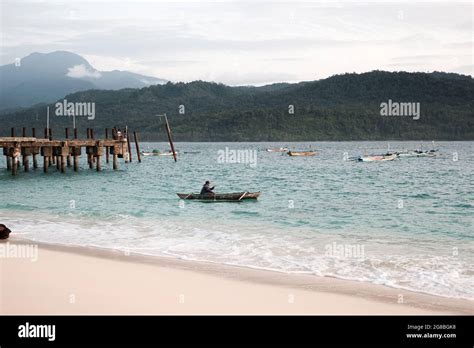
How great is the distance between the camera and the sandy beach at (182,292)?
9844 millimetres

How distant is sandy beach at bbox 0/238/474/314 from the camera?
9.84m

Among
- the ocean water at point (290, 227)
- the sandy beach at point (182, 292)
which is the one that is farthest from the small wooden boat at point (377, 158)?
the sandy beach at point (182, 292)

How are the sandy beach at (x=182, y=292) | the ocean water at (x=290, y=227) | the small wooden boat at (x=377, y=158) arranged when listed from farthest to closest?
1. the small wooden boat at (x=377, y=158)
2. the ocean water at (x=290, y=227)
3. the sandy beach at (x=182, y=292)

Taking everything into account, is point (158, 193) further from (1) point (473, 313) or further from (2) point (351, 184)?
(1) point (473, 313)

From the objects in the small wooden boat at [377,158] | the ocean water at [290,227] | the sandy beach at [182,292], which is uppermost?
the small wooden boat at [377,158]

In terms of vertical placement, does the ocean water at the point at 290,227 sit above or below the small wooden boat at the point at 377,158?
below

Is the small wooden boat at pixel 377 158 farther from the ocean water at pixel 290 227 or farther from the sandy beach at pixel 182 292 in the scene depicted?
the sandy beach at pixel 182 292

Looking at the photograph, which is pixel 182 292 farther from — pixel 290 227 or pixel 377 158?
pixel 377 158

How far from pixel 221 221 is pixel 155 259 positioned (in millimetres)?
9213

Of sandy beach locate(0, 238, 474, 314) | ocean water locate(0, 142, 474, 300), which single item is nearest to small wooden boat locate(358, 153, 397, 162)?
ocean water locate(0, 142, 474, 300)

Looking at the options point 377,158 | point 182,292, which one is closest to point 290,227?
point 182,292
